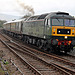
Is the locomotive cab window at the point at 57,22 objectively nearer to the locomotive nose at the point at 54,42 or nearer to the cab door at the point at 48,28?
the cab door at the point at 48,28

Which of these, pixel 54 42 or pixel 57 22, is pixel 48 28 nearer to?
pixel 57 22

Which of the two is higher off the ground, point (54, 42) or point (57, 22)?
point (57, 22)

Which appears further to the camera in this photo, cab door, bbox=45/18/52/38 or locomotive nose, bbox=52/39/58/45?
cab door, bbox=45/18/52/38

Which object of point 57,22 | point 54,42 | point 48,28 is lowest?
point 54,42

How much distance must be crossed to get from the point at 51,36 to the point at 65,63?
123 inches

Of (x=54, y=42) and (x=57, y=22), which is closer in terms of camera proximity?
(x=54, y=42)

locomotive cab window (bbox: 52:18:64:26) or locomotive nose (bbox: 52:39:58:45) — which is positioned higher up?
locomotive cab window (bbox: 52:18:64:26)

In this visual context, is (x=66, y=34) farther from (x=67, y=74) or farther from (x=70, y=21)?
(x=67, y=74)

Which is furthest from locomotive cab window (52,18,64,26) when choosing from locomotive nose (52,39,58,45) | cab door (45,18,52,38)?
locomotive nose (52,39,58,45)

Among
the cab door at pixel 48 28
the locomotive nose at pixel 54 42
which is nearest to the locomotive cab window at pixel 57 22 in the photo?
the cab door at pixel 48 28

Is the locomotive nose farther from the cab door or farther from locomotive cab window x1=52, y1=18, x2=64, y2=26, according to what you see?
locomotive cab window x1=52, y1=18, x2=64, y2=26

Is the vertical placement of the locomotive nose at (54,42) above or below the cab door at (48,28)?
below

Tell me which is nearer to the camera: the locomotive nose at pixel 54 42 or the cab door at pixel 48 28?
the locomotive nose at pixel 54 42

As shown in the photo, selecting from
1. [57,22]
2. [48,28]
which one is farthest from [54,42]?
[57,22]
